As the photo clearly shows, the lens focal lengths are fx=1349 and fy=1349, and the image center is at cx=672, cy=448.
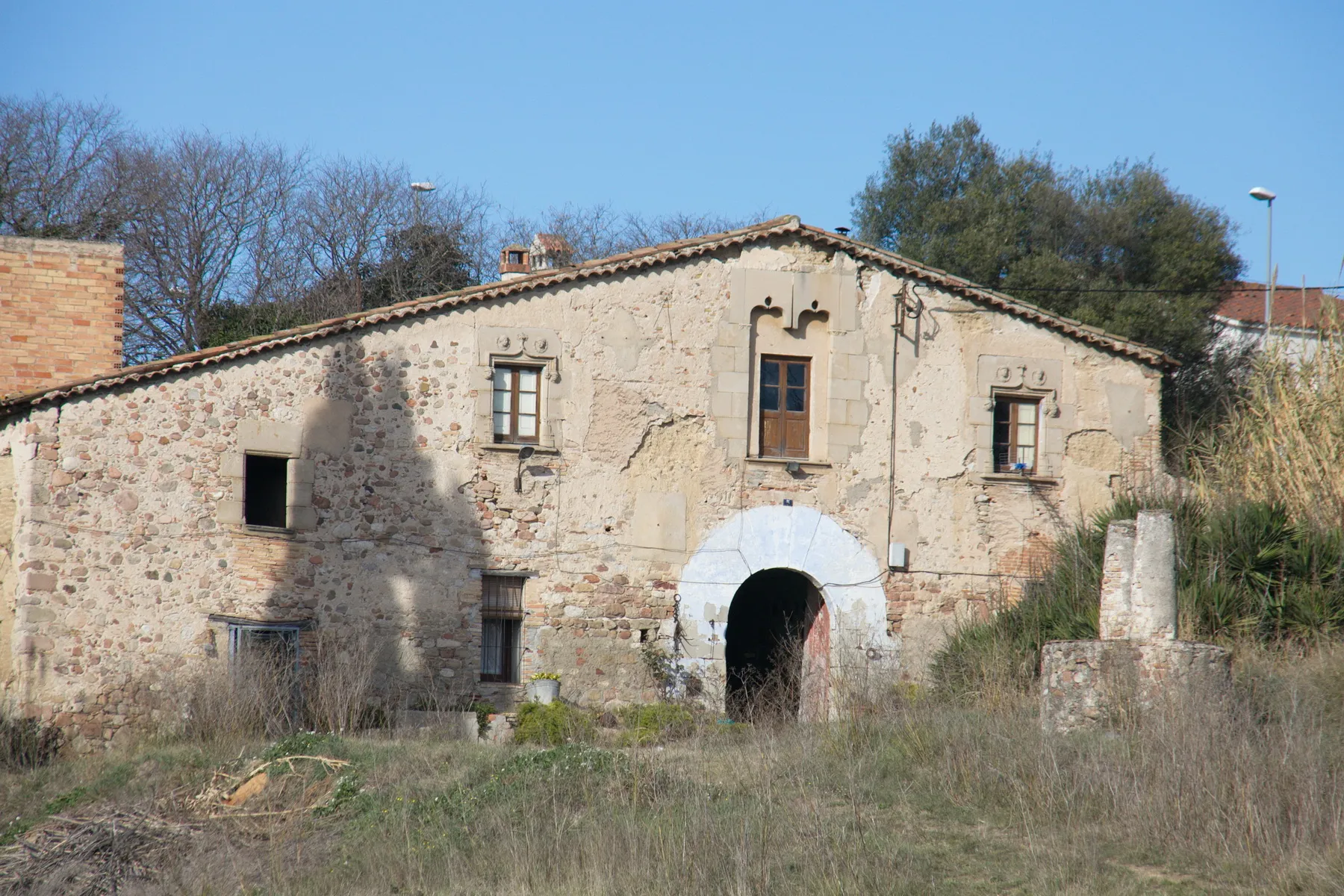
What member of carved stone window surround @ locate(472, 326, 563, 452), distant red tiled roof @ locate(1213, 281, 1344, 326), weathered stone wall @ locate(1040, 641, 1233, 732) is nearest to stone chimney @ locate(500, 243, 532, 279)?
carved stone window surround @ locate(472, 326, 563, 452)

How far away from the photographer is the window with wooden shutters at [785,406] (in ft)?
54.1

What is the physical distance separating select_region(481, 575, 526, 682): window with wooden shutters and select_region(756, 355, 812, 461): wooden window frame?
344 cm

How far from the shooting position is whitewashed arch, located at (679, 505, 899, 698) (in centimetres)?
1584

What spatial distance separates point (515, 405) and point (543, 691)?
3310 millimetres

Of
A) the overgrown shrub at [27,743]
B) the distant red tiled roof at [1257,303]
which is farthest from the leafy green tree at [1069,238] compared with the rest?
Answer: the overgrown shrub at [27,743]

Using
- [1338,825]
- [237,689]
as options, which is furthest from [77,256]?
[1338,825]

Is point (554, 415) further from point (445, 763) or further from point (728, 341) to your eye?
point (445, 763)

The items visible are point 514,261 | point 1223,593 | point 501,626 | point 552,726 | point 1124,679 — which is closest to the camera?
point 1124,679

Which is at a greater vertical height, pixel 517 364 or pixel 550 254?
pixel 550 254

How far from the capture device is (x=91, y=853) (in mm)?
10062

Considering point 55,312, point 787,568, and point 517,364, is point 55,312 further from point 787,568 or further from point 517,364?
point 787,568

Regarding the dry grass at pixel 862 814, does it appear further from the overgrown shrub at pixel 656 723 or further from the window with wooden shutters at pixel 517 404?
the window with wooden shutters at pixel 517 404

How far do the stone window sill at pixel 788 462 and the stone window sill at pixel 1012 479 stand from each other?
2.02 metres

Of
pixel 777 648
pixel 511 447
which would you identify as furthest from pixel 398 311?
pixel 777 648
